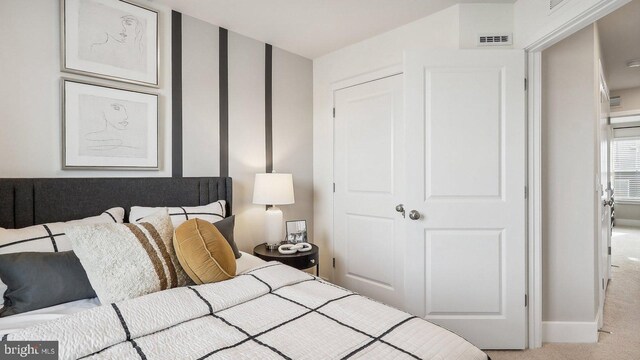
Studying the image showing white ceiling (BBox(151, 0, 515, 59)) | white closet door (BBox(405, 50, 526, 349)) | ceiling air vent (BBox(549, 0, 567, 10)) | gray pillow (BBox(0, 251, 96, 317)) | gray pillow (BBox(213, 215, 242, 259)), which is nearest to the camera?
gray pillow (BBox(0, 251, 96, 317))

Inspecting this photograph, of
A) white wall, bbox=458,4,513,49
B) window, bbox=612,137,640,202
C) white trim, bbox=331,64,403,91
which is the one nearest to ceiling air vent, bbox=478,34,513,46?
white wall, bbox=458,4,513,49

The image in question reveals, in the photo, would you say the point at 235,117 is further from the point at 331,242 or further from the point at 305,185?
the point at 331,242

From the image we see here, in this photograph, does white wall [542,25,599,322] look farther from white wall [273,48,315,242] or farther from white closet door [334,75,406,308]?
white wall [273,48,315,242]

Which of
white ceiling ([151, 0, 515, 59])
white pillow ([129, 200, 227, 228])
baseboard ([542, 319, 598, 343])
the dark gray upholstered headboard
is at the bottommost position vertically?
baseboard ([542, 319, 598, 343])

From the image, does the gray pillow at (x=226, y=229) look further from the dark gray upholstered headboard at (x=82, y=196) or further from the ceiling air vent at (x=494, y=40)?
the ceiling air vent at (x=494, y=40)

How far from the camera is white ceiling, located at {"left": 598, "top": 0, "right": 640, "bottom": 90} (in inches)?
95.3

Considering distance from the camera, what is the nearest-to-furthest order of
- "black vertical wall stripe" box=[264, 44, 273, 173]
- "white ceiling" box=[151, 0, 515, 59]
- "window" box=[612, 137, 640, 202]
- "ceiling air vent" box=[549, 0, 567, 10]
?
"ceiling air vent" box=[549, 0, 567, 10] < "white ceiling" box=[151, 0, 515, 59] < "black vertical wall stripe" box=[264, 44, 273, 173] < "window" box=[612, 137, 640, 202]

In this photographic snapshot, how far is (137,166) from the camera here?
82.5 inches

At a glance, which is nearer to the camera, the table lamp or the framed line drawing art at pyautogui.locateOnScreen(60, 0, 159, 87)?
the framed line drawing art at pyautogui.locateOnScreen(60, 0, 159, 87)

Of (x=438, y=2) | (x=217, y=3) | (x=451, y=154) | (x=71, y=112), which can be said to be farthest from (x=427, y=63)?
(x=71, y=112)

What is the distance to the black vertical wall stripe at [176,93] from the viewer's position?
7.50ft

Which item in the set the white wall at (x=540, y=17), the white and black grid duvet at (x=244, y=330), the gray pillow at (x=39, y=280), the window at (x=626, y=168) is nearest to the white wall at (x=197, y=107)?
the gray pillow at (x=39, y=280)

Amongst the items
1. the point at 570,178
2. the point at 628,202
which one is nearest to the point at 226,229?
the point at 570,178

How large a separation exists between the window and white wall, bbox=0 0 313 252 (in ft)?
23.3
